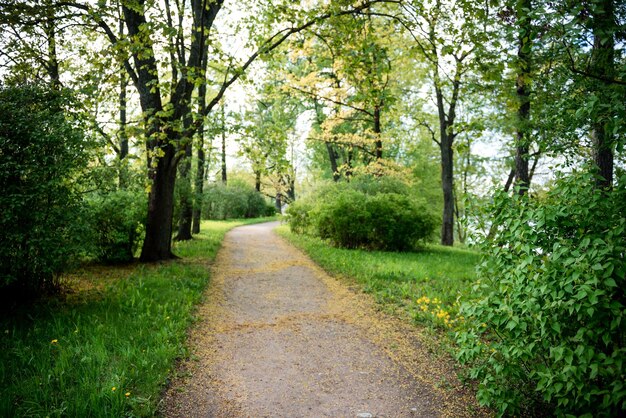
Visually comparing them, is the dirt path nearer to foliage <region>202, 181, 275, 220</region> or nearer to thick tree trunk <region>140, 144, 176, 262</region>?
thick tree trunk <region>140, 144, 176, 262</region>

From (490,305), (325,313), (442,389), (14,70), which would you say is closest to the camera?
(490,305)

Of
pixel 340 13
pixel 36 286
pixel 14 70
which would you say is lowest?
pixel 36 286

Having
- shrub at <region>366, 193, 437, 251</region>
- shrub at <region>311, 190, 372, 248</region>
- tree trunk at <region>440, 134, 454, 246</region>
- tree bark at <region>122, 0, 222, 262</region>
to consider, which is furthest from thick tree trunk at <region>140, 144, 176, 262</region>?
tree trunk at <region>440, 134, 454, 246</region>

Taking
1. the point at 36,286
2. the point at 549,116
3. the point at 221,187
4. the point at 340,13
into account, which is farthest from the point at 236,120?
the point at 221,187

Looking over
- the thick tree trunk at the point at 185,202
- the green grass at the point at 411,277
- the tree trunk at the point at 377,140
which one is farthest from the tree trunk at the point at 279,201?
the green grass at the point at 411,277

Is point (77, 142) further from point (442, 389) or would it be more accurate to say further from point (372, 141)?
point (372, 141)

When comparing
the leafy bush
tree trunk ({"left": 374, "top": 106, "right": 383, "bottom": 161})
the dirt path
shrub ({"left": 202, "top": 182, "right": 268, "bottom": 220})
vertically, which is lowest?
the dirt path

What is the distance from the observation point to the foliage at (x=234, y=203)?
31.8 meters

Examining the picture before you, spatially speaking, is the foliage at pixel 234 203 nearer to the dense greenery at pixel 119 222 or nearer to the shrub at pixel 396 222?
the shrub at pixel 396 222

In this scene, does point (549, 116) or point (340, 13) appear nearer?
point (549, 116)

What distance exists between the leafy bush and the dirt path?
0.81 metres

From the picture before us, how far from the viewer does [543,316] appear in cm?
302

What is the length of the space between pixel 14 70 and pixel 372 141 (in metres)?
13.6

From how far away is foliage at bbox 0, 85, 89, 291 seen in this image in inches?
203
